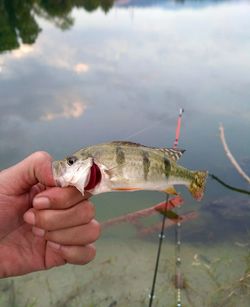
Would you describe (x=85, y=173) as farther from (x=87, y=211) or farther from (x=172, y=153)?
(x=172, y=153)

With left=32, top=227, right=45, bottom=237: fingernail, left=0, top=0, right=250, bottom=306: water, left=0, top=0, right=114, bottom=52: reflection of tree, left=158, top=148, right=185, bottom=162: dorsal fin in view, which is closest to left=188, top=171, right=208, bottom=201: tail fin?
left=158, top=148, right=185, bottom=162: dorsal fin

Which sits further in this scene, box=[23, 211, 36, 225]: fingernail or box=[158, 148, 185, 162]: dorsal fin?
box=[158, 148, 185, 162]: dorsal fin

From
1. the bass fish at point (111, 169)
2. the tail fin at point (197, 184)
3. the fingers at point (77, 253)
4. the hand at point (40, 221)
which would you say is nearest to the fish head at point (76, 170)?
the bass fish at point (111, 169)

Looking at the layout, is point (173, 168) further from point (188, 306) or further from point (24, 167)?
point (188, 306)

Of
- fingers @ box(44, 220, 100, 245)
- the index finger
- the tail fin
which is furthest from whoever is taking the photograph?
the tail fin

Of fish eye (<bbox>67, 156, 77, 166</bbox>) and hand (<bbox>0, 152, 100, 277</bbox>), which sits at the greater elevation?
fish eye (<bbox>67, 156, 77, 166</bbox>)

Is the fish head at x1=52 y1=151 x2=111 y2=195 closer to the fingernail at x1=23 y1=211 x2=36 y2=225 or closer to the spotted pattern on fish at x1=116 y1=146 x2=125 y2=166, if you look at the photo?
the spotted pattern on fish at x1=116 y1=146 x2=125 y2=166
